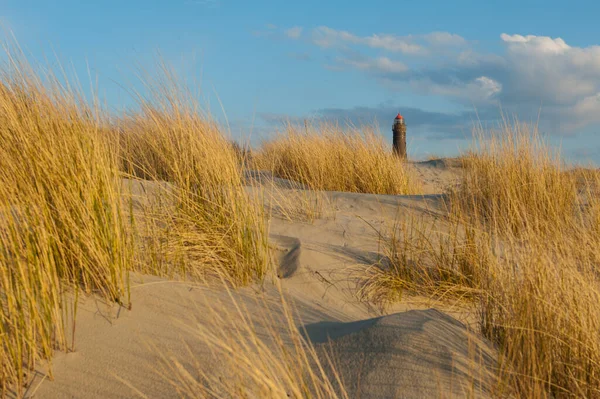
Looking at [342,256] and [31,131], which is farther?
[342,256]

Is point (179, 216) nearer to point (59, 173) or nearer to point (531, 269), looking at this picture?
point (59, 173)

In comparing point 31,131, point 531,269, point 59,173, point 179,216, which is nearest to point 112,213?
point 59,173

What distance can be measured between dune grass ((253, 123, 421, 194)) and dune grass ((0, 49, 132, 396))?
4145 millimetres

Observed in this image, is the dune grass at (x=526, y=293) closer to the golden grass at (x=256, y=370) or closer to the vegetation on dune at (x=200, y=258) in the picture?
the vegetation on dune at (x=200, y=258)

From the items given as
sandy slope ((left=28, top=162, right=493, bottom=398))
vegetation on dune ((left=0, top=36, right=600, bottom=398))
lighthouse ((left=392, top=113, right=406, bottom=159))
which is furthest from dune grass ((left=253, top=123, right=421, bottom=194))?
lighthouse ((left=392, top=113, right=406, bottom=159))

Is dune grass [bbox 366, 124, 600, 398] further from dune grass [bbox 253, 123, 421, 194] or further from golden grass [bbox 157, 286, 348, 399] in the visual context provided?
dune grass [bbox 253, 123, 421, 194]

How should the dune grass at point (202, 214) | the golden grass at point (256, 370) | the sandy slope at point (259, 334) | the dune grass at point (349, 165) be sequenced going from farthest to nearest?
the dune grass at point (349, 165)
the dune grass at point (202, 214)
the sandy slope at point (259, 334)
the golden grass at point (256, 370)

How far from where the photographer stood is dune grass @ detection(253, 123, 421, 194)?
23.3 feet

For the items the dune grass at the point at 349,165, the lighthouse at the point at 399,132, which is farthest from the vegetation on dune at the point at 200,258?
the lighthouse at the point at 399,132

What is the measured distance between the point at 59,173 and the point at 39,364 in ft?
2.83

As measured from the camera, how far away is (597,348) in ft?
6.46

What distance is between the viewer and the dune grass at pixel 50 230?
1.91 m

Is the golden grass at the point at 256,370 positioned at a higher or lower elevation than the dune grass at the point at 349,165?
lower

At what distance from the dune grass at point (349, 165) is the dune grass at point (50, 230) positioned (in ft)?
13.6
